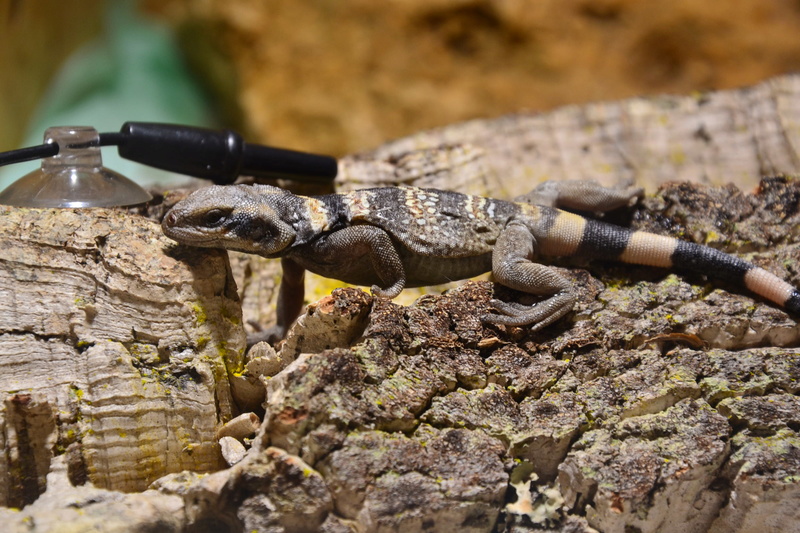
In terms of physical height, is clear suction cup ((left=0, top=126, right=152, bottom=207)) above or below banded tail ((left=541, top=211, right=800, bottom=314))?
above

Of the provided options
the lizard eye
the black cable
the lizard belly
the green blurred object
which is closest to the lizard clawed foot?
the lizard belly

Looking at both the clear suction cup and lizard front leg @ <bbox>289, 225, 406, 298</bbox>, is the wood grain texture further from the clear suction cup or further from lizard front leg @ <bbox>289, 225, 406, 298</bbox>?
lizard front leg @ <bbox>289, 225, 406, 298</bbox>

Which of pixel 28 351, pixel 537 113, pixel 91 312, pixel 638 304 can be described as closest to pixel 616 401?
pixel 638 304

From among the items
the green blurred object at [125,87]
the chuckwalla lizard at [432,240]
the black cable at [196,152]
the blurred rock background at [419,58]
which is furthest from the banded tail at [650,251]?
the blurred rock background at [419,58]

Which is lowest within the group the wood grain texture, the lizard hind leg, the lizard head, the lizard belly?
the wood grain texture

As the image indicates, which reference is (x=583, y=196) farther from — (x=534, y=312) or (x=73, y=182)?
(x=73, y=182)

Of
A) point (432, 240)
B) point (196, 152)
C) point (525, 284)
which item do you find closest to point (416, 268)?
point (432, 240)

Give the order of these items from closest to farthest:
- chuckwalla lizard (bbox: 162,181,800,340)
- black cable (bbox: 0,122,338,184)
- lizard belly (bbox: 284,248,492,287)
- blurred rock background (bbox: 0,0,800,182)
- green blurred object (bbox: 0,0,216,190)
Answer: chuckwalla lizard (bbox: 162,181,800,340)
lizard belly (bbox: 284,248,492,287)
black cable (bbox: 0,122,338,184)
green blurred object (bbox: 0,0,216,190)
blurred rock background (bbox: 0,0,800,182)
